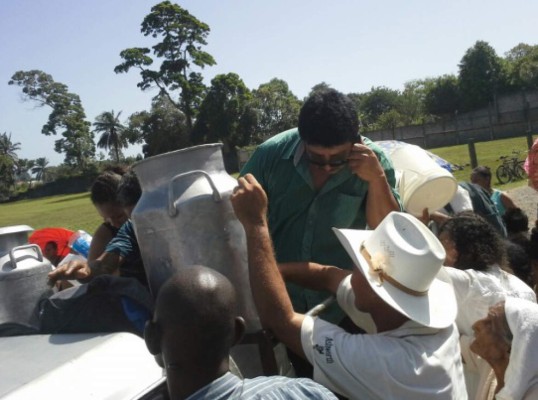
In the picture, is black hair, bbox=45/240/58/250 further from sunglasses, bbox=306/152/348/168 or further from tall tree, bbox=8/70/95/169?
tall tree, bbox=8/70/95/169

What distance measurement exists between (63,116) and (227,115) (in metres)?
25.1

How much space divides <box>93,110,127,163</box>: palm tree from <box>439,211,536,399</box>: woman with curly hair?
223ft

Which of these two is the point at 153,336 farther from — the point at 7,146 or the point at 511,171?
the point at 7,146

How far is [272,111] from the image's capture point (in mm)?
53625

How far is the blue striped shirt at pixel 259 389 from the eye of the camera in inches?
58.8

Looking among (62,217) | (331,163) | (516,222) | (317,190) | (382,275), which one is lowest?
(62,217)

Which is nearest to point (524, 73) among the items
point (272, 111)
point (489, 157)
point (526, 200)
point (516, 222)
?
point (272, 111)

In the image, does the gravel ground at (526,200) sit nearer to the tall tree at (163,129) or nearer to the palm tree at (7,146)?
the tall tree at (163,129)

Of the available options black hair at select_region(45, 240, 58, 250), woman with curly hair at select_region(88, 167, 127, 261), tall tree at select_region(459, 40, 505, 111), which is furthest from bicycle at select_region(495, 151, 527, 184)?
tall tree at select_region(459, 40, 505, 111)

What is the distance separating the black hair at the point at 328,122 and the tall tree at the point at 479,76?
59.8 m

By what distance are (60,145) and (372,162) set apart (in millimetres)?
65597

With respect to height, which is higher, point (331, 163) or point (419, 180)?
point (331, 163)

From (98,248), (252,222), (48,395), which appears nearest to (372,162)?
(252,222)

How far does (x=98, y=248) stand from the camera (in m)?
3.63
